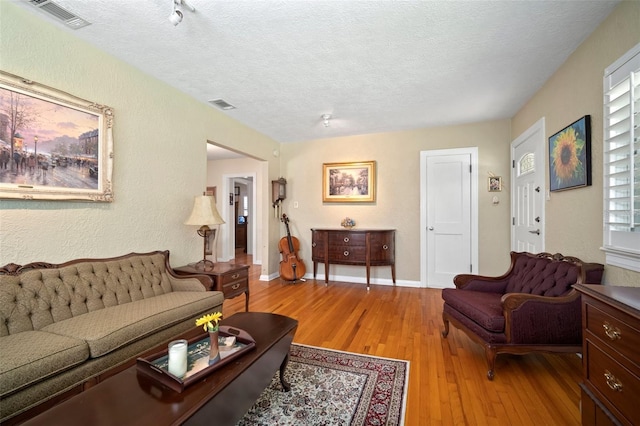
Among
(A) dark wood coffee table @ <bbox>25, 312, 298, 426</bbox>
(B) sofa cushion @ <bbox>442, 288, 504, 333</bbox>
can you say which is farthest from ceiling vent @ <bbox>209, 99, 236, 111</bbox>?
(B) sofa cushion @ <bbox>442, 288, 504, 333</bbox>

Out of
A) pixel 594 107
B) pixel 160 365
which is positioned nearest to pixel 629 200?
pixel 594 107

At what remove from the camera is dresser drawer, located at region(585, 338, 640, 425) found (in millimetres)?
1025

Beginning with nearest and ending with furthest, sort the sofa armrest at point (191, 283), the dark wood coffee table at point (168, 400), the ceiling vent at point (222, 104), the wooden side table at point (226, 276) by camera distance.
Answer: the dark wood coffee table at point (168, 400) → the sofa armrest at point (191, 283) → the wooden side table at point (226, 276) → the ceiling vent at point (222, 104)

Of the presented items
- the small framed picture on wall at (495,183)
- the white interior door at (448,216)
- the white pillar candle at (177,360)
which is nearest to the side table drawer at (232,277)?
the white pillar candle at (177,360)

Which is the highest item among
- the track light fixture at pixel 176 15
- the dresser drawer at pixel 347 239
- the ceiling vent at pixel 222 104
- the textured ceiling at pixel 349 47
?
the textured ceiling at pixel 349 47

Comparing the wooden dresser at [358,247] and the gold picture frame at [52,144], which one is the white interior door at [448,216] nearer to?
the wooden dresser at [358,247]

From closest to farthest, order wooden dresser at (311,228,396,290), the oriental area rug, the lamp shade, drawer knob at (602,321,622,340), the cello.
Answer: drawer knob at (602,321,622,340)
the oriental area rug
the lamp shade
wooden dresser at (311,228,396,290)
the cello

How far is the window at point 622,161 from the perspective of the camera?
5.22ft

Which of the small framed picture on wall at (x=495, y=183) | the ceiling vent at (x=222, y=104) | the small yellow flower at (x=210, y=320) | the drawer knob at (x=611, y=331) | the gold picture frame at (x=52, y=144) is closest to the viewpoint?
Result: the drawer knob at (x=611, y=331)

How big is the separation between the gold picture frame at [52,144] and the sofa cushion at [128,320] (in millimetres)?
931

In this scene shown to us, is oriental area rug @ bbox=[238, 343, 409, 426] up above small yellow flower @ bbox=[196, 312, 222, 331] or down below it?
below

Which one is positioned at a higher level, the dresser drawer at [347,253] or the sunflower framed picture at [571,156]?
the sunflower framed picture at [571,156]

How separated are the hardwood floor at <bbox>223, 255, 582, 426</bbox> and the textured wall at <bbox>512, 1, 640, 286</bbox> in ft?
2.82

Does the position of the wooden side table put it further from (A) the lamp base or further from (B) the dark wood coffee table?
(B) the dark wood coffee table
